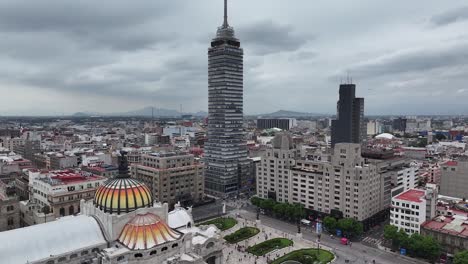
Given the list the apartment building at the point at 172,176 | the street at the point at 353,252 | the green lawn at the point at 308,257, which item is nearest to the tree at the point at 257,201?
the street at the point at 353,252

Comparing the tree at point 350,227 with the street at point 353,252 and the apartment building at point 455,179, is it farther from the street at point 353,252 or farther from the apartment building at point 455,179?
the apartment building at point 455,179

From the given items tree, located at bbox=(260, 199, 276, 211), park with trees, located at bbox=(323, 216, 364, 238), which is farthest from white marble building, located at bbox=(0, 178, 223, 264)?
tree, located at bbox=(260, 199, 276, 211)

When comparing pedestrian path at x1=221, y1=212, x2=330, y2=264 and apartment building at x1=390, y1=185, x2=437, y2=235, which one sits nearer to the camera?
pedestrian path at x1=221, y1=212, x2=330, y2=264

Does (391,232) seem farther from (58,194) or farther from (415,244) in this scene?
(58,194)

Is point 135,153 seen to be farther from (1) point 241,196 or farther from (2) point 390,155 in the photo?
(2) point 390,155

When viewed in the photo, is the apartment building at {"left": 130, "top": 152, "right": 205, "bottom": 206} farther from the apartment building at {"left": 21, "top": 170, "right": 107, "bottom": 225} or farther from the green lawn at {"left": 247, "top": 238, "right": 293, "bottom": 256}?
the green lawn at {"left": 247, "top": 238, "right": 293, "bottom": 256}

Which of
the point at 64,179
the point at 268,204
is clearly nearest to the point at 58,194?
the point at 64,179
